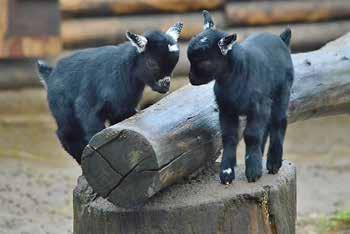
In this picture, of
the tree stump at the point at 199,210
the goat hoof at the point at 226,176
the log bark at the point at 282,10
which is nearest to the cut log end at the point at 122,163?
the tree stump at the point at 199,210

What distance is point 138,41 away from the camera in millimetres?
3955

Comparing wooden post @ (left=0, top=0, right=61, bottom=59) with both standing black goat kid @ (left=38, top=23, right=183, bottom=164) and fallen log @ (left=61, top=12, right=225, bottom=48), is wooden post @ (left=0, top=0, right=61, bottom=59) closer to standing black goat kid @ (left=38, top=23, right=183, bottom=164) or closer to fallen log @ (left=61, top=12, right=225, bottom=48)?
fallen log @ (left=61, top=12, right=225, bottom=48)

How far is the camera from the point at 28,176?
24.4ft

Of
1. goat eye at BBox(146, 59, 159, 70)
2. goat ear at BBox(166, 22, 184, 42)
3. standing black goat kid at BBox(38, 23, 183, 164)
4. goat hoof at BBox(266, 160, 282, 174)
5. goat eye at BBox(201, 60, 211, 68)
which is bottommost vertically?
goat hoof at BBox(266, 160, 282, 174)

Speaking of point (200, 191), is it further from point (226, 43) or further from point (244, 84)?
point (226, 43)

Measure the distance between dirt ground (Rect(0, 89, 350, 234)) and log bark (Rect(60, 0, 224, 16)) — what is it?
1.00 metres

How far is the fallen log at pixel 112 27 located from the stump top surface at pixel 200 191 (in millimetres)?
4886

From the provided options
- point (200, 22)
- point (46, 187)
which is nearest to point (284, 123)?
point (46, 187)

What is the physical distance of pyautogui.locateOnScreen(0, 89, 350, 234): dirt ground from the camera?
6.45 metres

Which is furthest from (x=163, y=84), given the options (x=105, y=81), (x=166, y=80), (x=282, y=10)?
(x=282, y=10)

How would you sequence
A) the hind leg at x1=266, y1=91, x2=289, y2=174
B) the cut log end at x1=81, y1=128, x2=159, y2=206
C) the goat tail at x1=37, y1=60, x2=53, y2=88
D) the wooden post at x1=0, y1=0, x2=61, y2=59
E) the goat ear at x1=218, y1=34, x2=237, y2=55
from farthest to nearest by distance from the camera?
1. the wooden post at x1=0, y1=0, x2=61, y2=59
2. the goat tail at x1=37, y1=60, x2=53, y2=88
3. the hind leg at x1=266, y1=91, x2=289, y2=174
4. the goat ear at x1=218, y1=34, x2=237, y2=55
5. the cut log end at x1=81, y1=128, x2=159, y2=206

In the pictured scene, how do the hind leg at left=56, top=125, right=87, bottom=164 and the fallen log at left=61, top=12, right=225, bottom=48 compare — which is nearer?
the hind leg at left=56, top=125, right=87, bottom=164

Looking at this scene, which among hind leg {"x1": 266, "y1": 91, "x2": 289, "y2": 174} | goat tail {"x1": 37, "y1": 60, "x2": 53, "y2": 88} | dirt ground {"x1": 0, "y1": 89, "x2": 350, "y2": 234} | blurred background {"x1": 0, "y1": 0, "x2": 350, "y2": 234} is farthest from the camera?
blurred background {"x1": 0, "y1": 0, "x2": 350, "y2": 234}

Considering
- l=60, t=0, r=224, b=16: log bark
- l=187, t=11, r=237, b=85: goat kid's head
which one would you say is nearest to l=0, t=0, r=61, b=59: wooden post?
l=60, t=0, r=224, b=16: log bark
